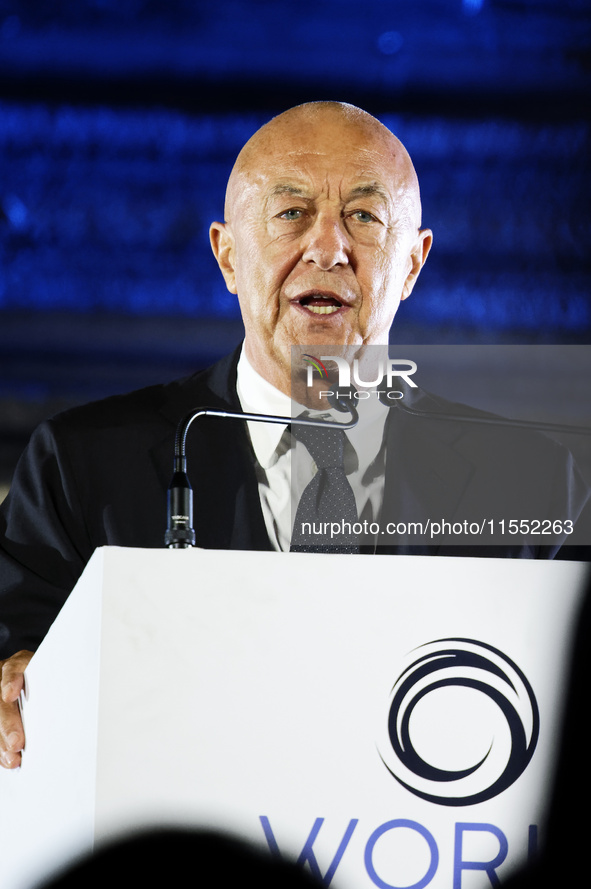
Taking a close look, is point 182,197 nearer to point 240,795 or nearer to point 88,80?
point 88,80

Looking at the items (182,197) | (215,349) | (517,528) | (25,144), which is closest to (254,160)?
(182,197)

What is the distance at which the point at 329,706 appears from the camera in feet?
3.09

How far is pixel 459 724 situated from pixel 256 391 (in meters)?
1.36

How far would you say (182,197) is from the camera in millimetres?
2527

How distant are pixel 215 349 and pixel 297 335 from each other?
14.5 inches

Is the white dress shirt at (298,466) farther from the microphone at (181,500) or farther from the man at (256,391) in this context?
the microphone at (181,500)

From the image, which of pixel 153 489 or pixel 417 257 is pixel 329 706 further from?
pixel 417 257

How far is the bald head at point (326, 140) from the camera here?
2.24 m

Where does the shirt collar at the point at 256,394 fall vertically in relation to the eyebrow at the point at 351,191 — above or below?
below

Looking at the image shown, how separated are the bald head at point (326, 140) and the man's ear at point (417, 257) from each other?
0.23ft

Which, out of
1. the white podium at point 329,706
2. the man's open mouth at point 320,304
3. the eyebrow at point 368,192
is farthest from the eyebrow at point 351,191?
the white podium at point 329,706

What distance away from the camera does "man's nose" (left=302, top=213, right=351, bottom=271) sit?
86.4 inches

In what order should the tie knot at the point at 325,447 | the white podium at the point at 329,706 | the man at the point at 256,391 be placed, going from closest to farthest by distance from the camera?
the white podium at the point at 329,706 < the tie knot at the point at 325,447 < the man at the point at 256,391

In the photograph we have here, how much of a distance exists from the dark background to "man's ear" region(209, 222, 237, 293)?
1.5 inches
